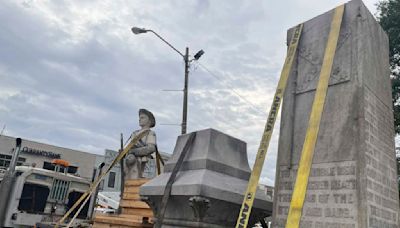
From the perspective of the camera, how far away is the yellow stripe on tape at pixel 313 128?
426 centimetres

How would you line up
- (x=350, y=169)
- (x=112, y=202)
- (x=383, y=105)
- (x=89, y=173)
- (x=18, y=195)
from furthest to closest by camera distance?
(x=89, y=173) < (x=112, y=202) < (x=18, y=195) < (x=383, y=105) < (x=350, y=169)

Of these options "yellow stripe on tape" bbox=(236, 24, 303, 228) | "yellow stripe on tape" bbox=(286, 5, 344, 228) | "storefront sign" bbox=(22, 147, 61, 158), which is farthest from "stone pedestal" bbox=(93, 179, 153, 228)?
"storefront sign" bbox=(22, 147, 61, 158)

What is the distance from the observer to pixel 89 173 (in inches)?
1535

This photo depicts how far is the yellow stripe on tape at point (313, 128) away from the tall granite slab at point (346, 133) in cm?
Answer: 13

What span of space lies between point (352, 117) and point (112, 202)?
15469 millimetres

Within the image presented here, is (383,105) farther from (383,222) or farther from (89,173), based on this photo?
(89,173)

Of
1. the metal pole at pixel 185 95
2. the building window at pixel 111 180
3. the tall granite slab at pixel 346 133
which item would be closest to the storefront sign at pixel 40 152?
the building window at pixel 111 180

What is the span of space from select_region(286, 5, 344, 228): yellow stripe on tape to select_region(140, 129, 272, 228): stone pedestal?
130cm

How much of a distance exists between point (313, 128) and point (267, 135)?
70 cm

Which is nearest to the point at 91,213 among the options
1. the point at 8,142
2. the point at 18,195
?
the point at 18,195

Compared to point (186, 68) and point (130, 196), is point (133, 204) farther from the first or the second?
point (186, 68)

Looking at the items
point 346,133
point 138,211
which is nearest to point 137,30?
point 138,211

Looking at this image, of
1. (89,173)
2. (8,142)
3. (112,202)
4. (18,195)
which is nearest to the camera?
(18,195)

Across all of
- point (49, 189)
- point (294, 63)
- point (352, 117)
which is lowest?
point (49, 189)
